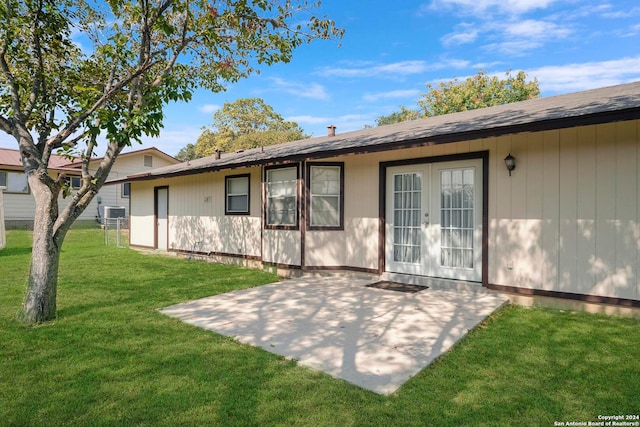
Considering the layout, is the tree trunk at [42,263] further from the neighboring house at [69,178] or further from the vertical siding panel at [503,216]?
the neighboring house at [69,178]

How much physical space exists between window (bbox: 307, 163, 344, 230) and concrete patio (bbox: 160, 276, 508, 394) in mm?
1472

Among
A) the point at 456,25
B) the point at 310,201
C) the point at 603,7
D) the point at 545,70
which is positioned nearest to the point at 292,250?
the point at 310,201

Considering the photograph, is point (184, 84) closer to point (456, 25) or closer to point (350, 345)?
point (350, 345)

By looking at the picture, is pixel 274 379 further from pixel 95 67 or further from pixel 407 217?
pixel 95 67

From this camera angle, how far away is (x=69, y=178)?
64.8 ft

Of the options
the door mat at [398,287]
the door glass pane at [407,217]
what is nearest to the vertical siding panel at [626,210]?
the door mat at [398,287]

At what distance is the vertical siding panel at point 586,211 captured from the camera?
181 inches

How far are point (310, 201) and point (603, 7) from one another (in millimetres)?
11979

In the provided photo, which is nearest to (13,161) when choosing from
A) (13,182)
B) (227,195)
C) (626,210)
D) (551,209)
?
(13,182)

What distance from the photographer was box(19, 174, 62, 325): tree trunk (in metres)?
4.20

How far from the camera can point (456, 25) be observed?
55.5 ft

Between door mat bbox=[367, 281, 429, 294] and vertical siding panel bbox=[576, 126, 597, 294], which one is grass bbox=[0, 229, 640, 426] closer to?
vertical siding panel bbox=[576, 126, 597, 294]

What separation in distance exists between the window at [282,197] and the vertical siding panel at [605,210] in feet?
16.1

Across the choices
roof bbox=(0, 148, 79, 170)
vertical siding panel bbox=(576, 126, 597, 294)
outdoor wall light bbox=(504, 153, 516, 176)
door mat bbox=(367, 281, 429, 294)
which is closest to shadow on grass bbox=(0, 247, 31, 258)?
roof bbox=(0, 148, 79, 170)
